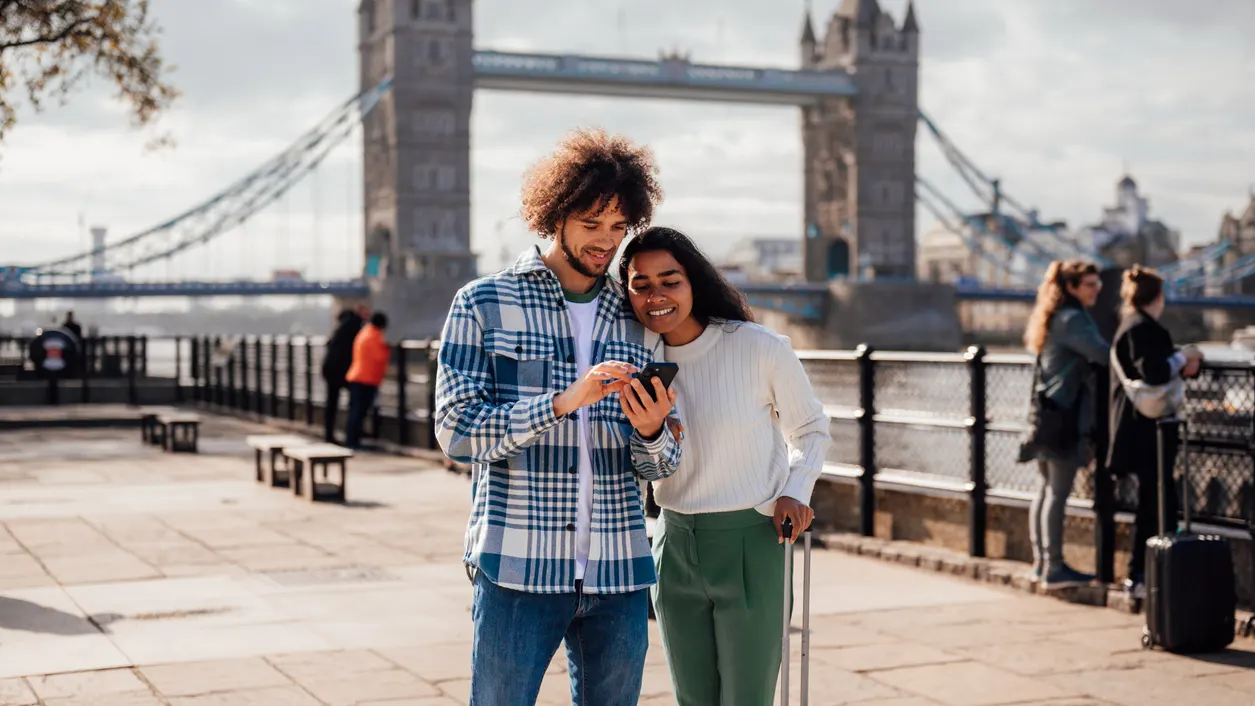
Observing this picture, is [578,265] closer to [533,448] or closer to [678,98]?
[533,448]

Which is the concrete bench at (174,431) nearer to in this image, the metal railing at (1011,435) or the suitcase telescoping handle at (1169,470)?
the metal railing at (1011,435)

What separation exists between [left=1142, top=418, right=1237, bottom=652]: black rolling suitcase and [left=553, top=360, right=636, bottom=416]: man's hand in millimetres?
3207

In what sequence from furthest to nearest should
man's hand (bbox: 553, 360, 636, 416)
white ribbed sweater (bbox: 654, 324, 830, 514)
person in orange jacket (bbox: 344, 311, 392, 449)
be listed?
person in orange jacket (bbox: 344, 311, 392, 449) → white ribbed sweater (bbox: 654, 324, 830, 514) → man's hand (bbox: 553, 360, 636, 416)

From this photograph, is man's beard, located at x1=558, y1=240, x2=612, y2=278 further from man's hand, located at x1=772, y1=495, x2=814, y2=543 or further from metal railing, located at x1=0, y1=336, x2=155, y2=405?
metal railing, located at x1=0, y1=336, x2=155, y2=405

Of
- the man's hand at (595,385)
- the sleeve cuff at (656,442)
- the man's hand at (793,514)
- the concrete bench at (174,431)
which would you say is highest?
the man's hand at (595,385)

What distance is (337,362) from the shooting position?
14.0 m

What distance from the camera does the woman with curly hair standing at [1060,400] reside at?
19.9 feet

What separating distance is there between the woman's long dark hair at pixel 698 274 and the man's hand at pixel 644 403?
34cm

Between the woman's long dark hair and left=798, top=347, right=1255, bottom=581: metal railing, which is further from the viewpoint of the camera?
left=798, top=347, right=1255, bottom=581: metal railing

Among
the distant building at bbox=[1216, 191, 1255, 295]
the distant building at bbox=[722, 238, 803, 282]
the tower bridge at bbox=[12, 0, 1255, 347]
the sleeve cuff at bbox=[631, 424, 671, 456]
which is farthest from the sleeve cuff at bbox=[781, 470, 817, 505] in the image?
the distant building at bbox=[722, 238, 803, 282]

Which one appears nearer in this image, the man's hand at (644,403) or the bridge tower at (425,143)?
the man's hand at (644,403)

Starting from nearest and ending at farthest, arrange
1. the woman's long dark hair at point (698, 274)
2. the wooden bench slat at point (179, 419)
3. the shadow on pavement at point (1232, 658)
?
the woman's long dark hair at point (698, 274)
the shadow on pavement at point (1232, 658)
the wooden bench slat at point (179, 419)

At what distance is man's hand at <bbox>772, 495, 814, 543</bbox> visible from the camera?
2.82 m

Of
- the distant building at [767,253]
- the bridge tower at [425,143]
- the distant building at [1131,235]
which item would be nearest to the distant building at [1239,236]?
the distant building at [1131,235]
